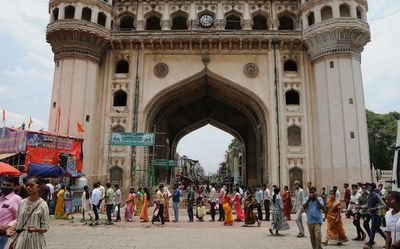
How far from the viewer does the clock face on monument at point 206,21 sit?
1021 inches

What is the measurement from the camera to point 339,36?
2250cm

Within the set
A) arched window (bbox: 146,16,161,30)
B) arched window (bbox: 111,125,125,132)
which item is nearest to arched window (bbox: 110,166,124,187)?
arched window (bbox: 111,125,125,132)

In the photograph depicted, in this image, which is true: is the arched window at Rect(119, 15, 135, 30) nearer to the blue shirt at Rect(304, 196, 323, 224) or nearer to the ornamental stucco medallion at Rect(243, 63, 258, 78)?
the ornamental stucco medallion at Rect(243, 63, 258, 78)

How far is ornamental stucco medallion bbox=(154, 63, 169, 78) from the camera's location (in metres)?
24.6

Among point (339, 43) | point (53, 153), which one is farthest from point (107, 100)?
point (339, 43)

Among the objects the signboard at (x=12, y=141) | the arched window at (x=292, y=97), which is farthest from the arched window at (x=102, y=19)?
the arched window at (x=292, y=97)

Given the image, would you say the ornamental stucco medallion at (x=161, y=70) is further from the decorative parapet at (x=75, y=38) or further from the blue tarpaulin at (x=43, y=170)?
the blue tarpaulin at (x=43, y=170)

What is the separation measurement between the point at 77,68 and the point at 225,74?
30.9ft

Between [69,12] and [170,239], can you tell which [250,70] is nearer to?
[69,12]

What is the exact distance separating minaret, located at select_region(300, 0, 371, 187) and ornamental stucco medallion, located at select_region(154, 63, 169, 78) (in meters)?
9.25

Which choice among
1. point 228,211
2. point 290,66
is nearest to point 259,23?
point 290,66

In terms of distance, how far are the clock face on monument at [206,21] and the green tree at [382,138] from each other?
25615 millimetres

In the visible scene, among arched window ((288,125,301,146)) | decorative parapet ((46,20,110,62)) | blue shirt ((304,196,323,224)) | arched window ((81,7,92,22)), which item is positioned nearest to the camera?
blue shirt ((304,196,323,224))

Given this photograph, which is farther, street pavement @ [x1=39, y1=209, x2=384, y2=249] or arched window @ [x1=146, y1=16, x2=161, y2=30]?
arched window @ [x1=146, y1=16, x2=161, y2=30]
